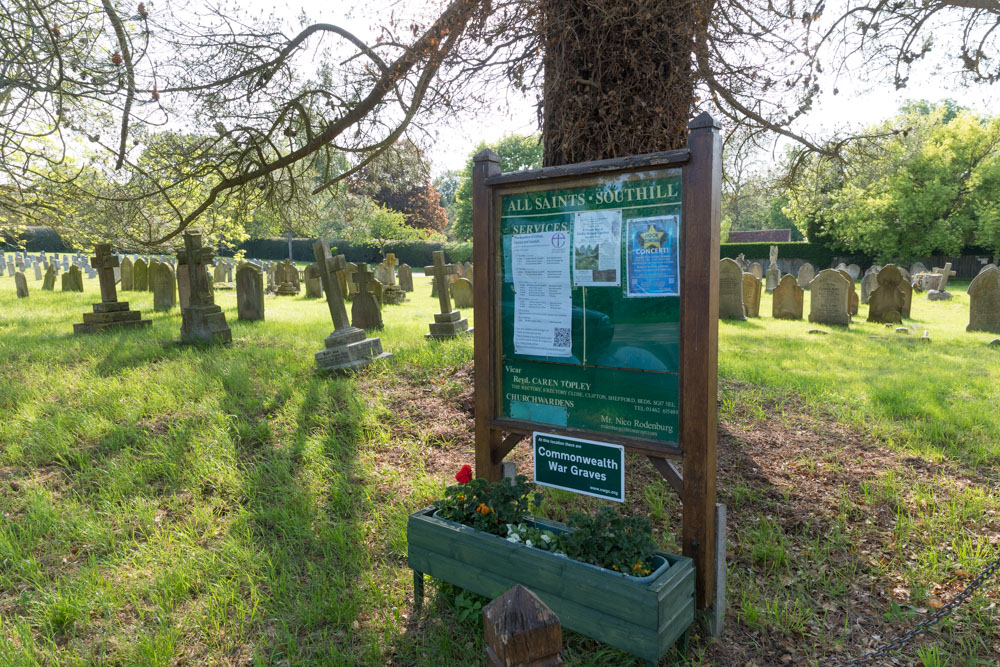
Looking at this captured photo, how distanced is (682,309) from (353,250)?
147 feet

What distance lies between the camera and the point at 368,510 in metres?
A: 3.81

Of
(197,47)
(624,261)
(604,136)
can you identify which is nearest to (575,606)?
(624,261)

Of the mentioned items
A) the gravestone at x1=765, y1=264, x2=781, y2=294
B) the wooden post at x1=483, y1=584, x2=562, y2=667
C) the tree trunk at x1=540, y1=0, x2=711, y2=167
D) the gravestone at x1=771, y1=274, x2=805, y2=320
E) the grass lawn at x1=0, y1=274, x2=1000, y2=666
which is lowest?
the grass lawn at x1=0, y1=274, x2=1000, y2=666

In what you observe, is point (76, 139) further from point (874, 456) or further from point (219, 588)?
point (874, 456)

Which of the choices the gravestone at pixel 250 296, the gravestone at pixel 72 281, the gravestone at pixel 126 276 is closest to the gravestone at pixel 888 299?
the gravestone at pixel 250 296

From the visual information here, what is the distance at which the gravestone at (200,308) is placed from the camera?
858 cm

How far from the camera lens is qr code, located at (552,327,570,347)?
114 inches

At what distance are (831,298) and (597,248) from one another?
10964mm

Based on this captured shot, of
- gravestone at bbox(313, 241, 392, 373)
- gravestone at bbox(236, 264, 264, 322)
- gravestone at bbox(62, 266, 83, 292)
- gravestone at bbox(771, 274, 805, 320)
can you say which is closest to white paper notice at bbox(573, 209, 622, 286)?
gravestone at bbox(313, 241, 392, 373)

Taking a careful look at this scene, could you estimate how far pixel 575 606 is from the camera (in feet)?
7.88

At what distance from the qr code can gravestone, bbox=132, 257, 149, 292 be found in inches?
724

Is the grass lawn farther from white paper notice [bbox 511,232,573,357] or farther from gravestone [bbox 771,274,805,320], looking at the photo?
gravestone [bbox 771,274,805,320]

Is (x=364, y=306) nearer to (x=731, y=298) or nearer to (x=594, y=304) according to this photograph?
(x=731, y=298)

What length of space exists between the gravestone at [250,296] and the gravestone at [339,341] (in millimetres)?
4395
